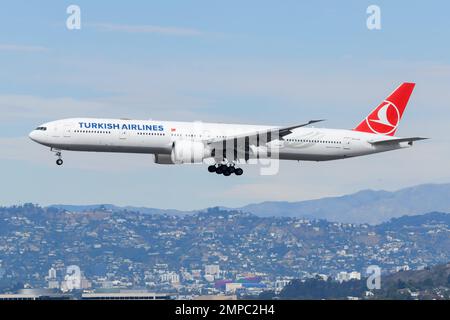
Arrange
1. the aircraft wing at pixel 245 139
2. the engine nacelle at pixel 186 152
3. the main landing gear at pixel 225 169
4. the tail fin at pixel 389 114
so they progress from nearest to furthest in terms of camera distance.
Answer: the engine nacelle at pixel 186 152, the aircraft wing at pixel 245 139, the main landing gear at pixel 225 169, the tail fin at pixel 389 114

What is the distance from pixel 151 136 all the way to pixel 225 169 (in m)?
7.35

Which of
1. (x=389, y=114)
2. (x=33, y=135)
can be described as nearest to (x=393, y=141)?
(x=389, y=114)

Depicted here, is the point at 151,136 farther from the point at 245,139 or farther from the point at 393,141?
the point at 393,141

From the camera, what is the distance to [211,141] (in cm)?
7462

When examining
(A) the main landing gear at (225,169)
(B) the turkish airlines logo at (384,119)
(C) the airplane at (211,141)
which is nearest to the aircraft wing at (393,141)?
(C) the airplane at (211,141)

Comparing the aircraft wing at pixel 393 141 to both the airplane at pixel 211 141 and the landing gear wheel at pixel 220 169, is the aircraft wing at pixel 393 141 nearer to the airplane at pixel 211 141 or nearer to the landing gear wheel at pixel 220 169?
the airplane at pixel 211 141

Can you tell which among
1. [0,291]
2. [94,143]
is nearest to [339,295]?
[94,143]

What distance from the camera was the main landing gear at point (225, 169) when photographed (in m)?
77.1

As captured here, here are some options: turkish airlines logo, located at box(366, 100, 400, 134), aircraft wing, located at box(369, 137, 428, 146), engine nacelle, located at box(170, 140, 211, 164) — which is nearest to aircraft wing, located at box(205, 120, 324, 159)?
engine nacelle, located at box(170, 140, 211, 164)

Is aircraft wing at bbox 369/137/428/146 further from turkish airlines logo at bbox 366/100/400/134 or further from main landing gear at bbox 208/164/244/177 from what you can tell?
main landing gear at bbox 208/164/244/177

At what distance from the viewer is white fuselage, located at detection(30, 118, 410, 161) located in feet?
234
